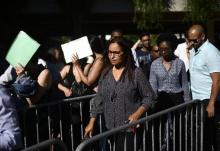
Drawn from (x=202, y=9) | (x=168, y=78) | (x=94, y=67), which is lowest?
(x=168, y=78)

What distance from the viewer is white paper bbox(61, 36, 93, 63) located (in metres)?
6.24

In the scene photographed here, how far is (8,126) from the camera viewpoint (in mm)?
3447

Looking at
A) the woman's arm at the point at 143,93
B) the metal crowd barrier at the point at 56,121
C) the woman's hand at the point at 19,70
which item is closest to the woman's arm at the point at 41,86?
the metal crowd barrier at the point at 56,121

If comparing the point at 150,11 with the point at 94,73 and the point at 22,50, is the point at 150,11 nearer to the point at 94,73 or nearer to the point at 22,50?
the point at 94,73

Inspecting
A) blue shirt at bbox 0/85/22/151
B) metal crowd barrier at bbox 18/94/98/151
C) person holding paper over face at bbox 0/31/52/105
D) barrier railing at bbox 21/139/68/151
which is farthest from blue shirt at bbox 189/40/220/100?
blue shirt at bbox 0/85/22/151

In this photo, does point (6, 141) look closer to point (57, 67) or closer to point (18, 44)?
point (18, 44)

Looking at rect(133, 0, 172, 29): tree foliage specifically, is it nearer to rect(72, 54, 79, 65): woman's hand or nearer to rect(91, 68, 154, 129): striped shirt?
rect(72, 54, 79, 65): woman's hand

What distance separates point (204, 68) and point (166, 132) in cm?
144

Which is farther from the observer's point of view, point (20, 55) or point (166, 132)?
point (166, 132)

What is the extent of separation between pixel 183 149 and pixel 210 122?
84cm

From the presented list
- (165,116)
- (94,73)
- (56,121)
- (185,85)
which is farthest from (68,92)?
(165,116)

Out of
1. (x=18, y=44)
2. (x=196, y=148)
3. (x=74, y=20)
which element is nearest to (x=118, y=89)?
(x=18, y=44)

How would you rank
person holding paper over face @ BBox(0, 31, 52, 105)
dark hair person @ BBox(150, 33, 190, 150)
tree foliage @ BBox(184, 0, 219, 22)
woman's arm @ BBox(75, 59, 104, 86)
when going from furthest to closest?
tree foliage @ BBox(184, 0, 219, 22) < dark hair person @ BBox(150, 33, 190, 150) < woman's arm @ BBox(75, 59, 104, 86) < person holding paper over face @ BBox(0, 31, 52, 105)

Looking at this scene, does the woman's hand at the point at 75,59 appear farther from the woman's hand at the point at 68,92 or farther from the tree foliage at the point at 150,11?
the tree foliage at the point at 150,11
